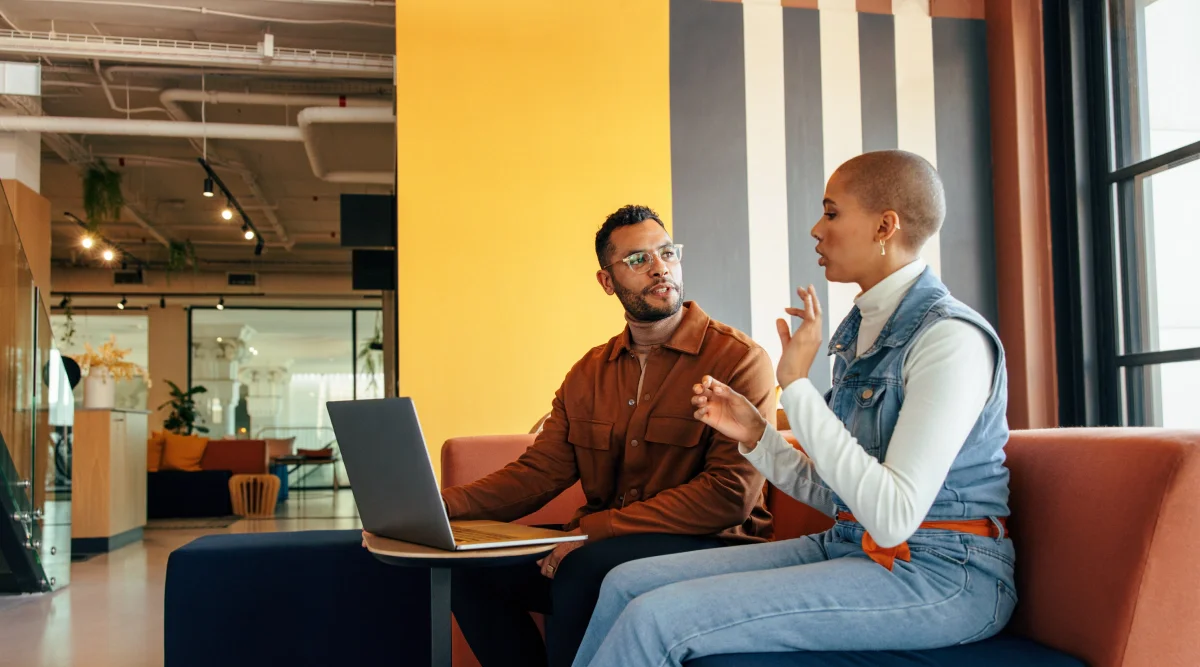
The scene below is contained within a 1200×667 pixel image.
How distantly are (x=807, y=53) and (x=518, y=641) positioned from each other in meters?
3.95

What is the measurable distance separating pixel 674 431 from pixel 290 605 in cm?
119

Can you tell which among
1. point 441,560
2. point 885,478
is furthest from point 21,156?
point 885,478

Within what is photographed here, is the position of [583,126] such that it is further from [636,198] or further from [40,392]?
[40,392]

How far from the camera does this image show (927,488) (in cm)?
148

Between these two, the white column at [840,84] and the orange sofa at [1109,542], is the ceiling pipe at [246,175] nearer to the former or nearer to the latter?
the white column at [840,84]

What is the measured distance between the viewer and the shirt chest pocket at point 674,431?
7.45ft

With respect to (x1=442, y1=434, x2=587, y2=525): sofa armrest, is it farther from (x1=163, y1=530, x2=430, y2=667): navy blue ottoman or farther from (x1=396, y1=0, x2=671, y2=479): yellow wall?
(x1=396, y1=0, x2=671, y2=479): yellow wall

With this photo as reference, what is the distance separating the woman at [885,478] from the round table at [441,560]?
0.22 meters

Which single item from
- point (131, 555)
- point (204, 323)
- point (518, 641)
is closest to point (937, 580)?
point (518, 641)

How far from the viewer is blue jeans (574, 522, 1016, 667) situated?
5.07 feet

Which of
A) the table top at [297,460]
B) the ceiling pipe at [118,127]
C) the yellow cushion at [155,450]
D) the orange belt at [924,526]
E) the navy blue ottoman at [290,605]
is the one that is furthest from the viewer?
the table top at [297,460]

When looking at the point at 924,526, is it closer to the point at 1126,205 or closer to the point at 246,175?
the point at 1126,205

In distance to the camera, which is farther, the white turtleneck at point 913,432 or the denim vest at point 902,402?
the denim vest at point 902,402

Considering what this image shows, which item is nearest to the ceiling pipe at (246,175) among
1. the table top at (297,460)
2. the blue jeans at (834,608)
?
the table top at (297,460)
